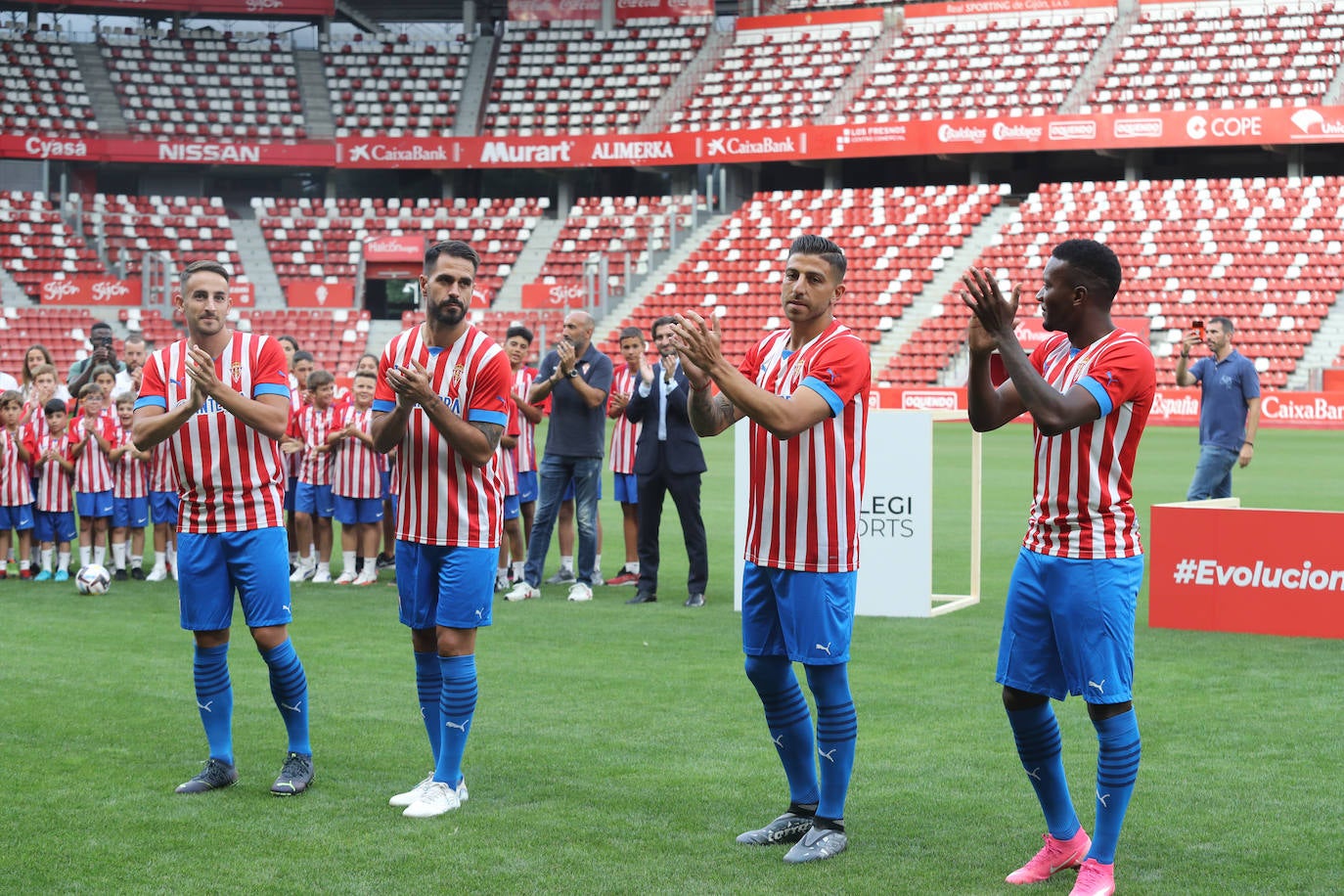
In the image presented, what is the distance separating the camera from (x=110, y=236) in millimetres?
41000

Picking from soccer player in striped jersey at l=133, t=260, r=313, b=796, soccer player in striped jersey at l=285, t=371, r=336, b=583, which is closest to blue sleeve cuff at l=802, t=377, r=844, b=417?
soccer player in striped jersey at l=133, t=260, r=313, b=796

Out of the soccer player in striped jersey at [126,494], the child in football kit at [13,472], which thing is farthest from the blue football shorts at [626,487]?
the child in football kit at [13,472]

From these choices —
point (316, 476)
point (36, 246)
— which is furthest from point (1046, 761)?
point (36, 246)

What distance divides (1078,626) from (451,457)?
242 cm

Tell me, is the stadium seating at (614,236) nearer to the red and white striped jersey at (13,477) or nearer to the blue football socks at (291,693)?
the red and white striped jersey at (13,477)

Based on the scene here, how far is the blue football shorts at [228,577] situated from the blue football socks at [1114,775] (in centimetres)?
315

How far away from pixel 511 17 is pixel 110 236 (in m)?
14.9

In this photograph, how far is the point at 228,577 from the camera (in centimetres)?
599

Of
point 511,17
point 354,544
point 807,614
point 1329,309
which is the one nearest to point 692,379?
point 807,614

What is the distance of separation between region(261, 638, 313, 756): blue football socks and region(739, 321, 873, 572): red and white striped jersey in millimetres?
2025

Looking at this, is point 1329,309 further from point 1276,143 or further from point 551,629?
point 551,629

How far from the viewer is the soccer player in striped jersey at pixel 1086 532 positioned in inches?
184

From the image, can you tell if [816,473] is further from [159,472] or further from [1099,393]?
[159,472]

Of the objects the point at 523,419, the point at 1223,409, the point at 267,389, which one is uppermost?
the point at 267,389
